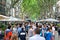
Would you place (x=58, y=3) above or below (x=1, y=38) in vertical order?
above

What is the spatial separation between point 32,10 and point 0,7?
138ft

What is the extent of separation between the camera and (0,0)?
5816cm

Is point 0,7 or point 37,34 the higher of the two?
point 0,7

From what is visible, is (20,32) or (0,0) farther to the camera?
(0,0)

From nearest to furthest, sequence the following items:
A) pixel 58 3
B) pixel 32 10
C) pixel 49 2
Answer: pixel 49 2 → pixel 58 3 → pixel 32 10

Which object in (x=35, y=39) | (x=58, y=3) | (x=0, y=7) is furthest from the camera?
(x=58, y=3)

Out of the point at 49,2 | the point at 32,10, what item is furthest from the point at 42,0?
the point at 32,10

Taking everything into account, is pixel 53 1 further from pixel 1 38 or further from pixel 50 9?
pixel 1 38

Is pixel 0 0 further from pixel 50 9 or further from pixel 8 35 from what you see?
pixel 8 35

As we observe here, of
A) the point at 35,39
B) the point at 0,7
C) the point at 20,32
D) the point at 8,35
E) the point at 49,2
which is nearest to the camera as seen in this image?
the point at 35,39

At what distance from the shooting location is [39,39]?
7645 millimetres

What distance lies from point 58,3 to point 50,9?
10399mm

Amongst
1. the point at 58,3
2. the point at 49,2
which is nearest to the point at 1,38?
the point at 49,2

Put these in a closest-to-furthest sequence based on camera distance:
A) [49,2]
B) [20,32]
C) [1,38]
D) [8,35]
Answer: [8,35] → [20,32] → [1,38] → [49,2]
